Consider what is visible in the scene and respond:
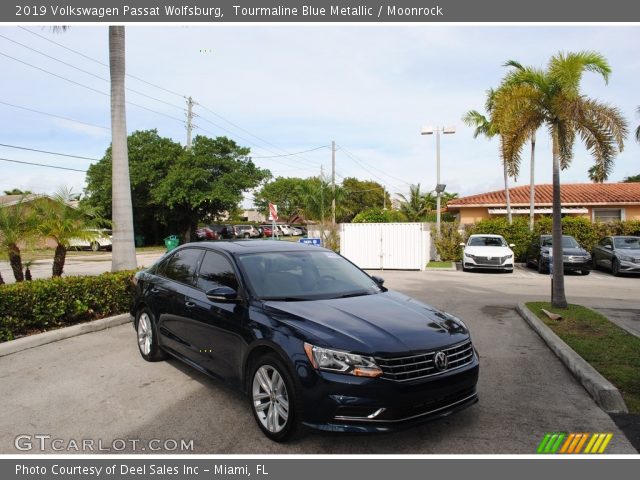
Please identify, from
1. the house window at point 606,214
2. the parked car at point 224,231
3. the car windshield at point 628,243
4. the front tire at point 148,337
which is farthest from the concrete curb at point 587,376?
the parked car at point 224,231

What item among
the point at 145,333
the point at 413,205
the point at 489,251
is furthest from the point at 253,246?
the point at 413,205

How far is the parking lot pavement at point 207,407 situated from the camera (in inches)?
151

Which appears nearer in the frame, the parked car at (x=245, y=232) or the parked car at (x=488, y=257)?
the parked car at (x=488, y=257)

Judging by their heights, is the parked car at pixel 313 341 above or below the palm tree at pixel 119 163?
below

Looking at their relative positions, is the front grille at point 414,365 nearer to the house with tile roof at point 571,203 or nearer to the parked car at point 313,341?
the parked car at point 313,341

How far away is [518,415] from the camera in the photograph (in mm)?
4426

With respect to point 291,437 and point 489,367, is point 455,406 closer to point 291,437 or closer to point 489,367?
point 291,437

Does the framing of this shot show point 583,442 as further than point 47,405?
No

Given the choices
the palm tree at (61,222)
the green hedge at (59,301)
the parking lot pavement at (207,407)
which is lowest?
the parking lot pavement at (207,407)

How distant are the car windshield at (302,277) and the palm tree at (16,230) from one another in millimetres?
5672

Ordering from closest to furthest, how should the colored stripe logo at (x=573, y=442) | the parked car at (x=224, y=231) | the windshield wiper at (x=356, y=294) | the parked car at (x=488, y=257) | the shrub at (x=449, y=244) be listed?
1. the colored stripe logo at (x=573, y=442)
2. the windshield wiper at (x=356, y=294)
3. the parked car at (x=488, y=257)
4. the shrub at (x=449, y=244)
5. the parked car at (x=224, y=231)

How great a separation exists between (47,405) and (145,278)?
2.08m

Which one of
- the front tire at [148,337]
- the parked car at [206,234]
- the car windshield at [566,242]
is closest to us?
the front tire at [148,337]
